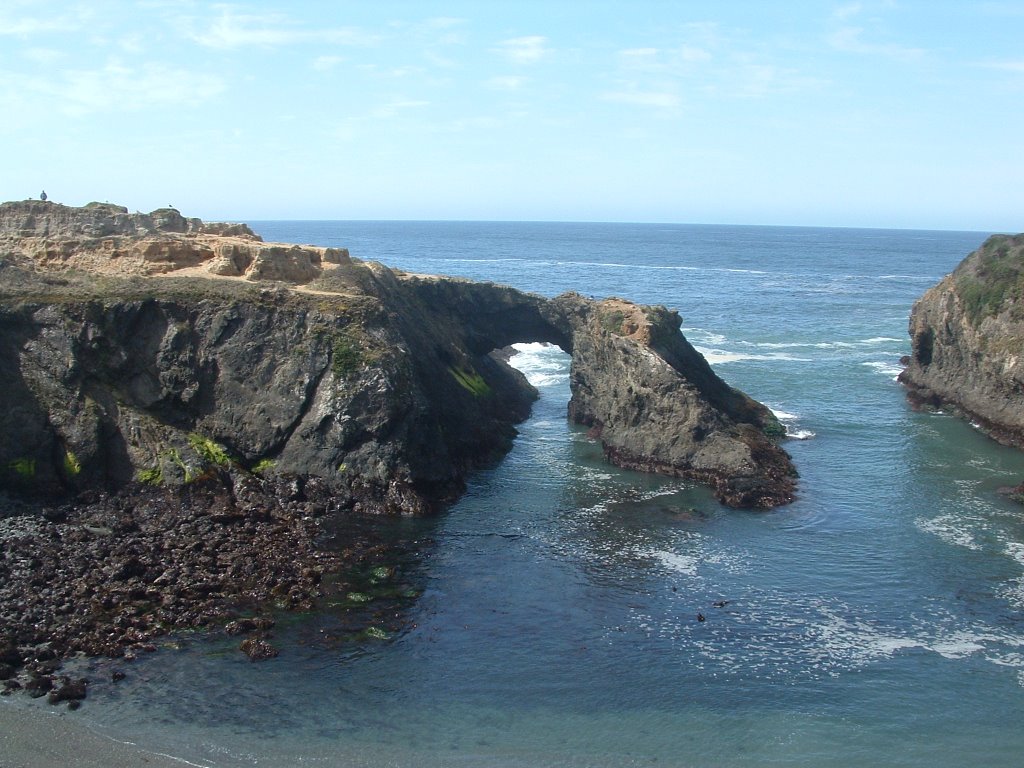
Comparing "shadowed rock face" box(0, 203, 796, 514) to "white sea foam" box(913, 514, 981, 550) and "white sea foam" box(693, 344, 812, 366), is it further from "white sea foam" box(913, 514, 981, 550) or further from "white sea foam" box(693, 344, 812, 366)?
"white sea foam" box(693, 344, 812, 366)

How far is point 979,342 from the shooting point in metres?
72.6

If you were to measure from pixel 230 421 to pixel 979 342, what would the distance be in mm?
53913

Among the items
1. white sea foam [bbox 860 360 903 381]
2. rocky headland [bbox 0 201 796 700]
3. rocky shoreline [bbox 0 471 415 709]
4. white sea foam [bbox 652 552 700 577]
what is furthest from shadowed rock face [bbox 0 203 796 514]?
white sea foam [bbox 860 360 903 381]

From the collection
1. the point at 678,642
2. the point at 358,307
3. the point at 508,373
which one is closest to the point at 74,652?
the point at 678,642

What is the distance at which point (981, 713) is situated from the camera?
32.7 m

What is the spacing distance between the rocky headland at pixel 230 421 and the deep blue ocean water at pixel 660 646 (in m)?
3.25

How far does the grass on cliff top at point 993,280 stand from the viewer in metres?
72.6

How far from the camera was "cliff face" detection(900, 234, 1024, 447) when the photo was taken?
6725 cm

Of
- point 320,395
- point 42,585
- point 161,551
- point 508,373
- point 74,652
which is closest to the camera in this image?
point 74,652

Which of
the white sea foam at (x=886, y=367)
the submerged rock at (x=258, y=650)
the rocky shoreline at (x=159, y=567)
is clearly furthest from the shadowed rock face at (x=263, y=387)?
the white sea foam at (x=886, y=367)

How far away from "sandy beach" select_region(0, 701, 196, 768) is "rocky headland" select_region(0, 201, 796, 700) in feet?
17.1

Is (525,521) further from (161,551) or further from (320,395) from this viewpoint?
(161,551)

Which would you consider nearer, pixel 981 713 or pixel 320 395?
pixel 981 713

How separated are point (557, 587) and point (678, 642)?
6747 millimetres
